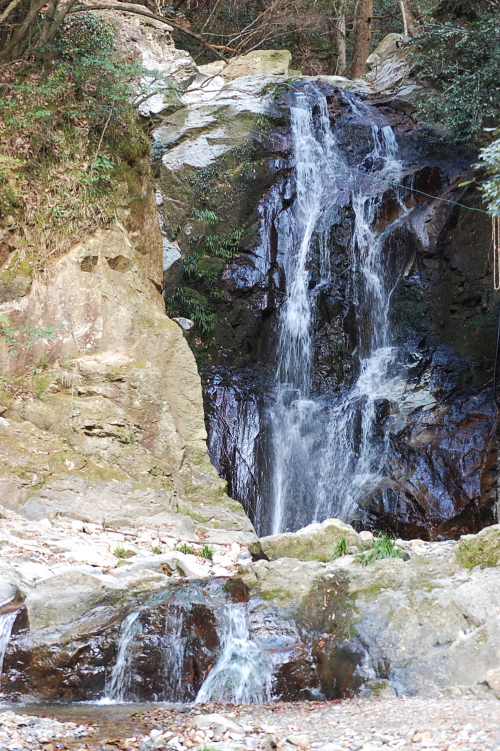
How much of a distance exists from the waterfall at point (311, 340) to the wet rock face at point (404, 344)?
16 cm

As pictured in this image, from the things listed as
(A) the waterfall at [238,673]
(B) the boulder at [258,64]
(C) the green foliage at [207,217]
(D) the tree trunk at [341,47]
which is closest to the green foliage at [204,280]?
(C) the green foliage at [207,217]

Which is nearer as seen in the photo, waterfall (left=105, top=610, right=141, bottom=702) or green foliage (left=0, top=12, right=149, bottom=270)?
waterfall (left=105, top=610, right=141, bottom=702)

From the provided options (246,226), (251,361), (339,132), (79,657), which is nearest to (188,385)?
(251,361)

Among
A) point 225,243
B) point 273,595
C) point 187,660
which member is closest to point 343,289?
point 225,243

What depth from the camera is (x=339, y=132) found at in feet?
53.0

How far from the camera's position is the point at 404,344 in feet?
46.4

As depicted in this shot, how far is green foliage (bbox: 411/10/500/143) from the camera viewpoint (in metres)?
13.9

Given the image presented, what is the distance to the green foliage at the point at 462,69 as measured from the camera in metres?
13.9

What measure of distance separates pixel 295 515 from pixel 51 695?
7437 mm


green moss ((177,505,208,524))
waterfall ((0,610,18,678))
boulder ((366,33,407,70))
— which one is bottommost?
waterfall ((0,610,18,678))

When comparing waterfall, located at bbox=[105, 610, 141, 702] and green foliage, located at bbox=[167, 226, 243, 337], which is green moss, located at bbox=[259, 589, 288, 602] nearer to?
waterfall, located at bbox=[105, 610, 141, 702]

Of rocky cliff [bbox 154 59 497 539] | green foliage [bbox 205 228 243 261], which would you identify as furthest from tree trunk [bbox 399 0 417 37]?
green foliage [bbox 205 228 243 261]

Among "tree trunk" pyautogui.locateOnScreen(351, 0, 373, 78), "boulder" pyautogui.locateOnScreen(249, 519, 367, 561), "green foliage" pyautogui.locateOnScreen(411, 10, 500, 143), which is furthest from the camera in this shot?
"tree trunk" pyautogui.locateOnScreen(351, 0, 373, 78)

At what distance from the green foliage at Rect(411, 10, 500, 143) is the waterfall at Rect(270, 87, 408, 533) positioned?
1483mm
